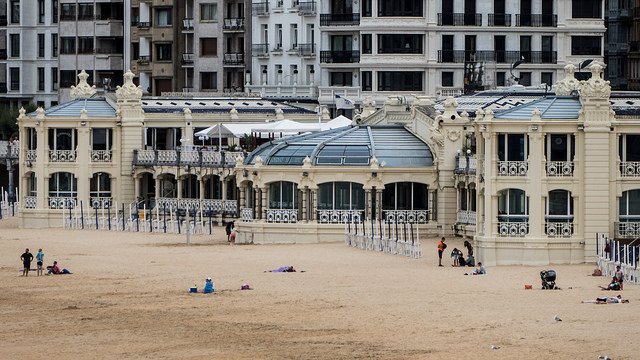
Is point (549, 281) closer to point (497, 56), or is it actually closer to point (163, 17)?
→ point (497, 56)

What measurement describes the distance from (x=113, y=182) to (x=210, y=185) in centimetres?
527

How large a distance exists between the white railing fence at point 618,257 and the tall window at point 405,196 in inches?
780

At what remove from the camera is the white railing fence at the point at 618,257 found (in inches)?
3228

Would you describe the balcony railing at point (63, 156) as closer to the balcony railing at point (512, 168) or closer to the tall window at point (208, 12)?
the balcony railing at point (512, 168)

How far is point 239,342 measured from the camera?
224 ft

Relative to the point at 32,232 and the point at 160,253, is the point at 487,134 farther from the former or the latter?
the point at 32,232

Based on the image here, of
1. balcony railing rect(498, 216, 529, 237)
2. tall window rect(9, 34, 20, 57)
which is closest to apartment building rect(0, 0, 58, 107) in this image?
tall window rect(9, 34, 20, 57)

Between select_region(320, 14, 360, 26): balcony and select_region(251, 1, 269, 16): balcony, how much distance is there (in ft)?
22.7

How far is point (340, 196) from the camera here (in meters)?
108

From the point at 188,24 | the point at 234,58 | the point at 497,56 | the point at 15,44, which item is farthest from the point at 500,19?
the point at 15,44

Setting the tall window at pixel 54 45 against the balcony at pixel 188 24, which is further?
the tall window at pixel 54 45

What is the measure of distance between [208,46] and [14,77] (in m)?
21.8

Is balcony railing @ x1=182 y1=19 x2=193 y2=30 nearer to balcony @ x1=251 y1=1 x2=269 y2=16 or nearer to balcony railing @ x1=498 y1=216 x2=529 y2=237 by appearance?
balcony @ x1=251 y1=1 x2=269 y2=16

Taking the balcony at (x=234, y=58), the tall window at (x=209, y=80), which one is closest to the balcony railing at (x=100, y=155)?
the balcony at (x=234, y=58)
